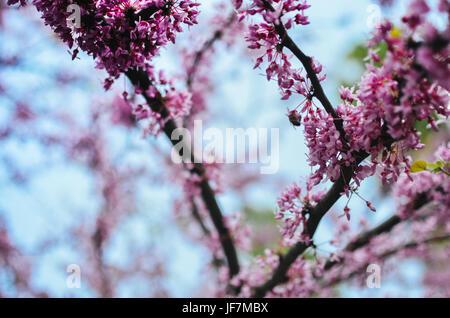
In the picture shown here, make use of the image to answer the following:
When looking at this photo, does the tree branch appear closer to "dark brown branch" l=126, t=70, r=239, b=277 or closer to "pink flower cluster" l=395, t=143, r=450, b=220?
"dark brown branch" l=126, t=70, r=239, b=277

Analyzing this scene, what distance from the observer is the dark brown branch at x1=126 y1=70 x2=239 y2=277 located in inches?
93.0

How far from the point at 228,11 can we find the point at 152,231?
6646mm

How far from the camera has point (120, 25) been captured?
1.75 metres

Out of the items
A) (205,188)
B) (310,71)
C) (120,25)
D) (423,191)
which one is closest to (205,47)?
(205,188)

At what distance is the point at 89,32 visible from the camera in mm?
1724

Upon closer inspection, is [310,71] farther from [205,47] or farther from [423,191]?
[205,47]

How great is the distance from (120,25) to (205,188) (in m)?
1.67

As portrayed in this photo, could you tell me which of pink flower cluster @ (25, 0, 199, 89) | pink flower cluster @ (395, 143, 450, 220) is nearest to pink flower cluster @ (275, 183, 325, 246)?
pink flower cluster @ (395, 143, 450, 220)

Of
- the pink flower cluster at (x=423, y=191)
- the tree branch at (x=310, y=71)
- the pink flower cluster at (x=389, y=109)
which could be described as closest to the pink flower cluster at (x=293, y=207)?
the pink flower cluster at (x=389, y=109)

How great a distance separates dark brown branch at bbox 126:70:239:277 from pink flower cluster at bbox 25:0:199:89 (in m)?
0.46

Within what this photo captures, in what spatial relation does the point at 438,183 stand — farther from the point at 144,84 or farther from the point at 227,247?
the point at 144,84

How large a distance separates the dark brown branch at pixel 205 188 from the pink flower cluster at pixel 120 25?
0.46 meters

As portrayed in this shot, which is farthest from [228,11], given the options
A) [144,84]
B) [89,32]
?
[89,32]

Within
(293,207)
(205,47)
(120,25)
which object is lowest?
(293,207)
